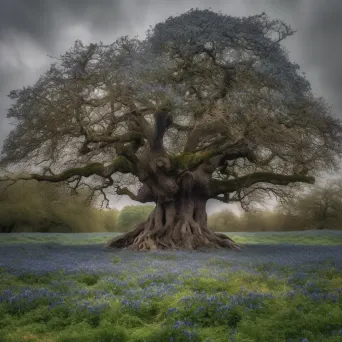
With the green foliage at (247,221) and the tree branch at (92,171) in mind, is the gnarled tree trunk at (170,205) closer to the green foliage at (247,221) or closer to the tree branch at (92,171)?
the tree branch at (92,171)

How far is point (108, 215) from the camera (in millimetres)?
72750

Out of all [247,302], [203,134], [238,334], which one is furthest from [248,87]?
[238,334]

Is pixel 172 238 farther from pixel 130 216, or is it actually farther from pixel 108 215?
pixel 130 216

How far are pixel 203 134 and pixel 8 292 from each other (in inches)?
844

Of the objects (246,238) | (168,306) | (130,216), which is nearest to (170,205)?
(246,238)

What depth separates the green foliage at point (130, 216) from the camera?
7317 cm

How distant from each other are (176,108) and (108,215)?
5271 centimetres

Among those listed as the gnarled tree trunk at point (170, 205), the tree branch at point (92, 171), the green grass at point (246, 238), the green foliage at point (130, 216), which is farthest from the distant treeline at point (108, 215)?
the gnarled tree trunk at point (170, 205)

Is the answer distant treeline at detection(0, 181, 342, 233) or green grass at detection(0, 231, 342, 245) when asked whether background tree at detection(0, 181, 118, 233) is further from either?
green grass at detection(0, 231, 342, 245)

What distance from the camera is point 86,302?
958cm

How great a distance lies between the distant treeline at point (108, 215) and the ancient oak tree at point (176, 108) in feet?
49.9

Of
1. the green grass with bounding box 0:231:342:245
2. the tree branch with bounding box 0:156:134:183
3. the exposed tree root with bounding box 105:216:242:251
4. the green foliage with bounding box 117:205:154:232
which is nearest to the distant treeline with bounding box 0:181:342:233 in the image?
the green foliage with bounding box 117:205:154:232

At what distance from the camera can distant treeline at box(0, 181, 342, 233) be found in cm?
5162

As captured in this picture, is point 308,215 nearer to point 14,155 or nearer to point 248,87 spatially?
point 248,87
